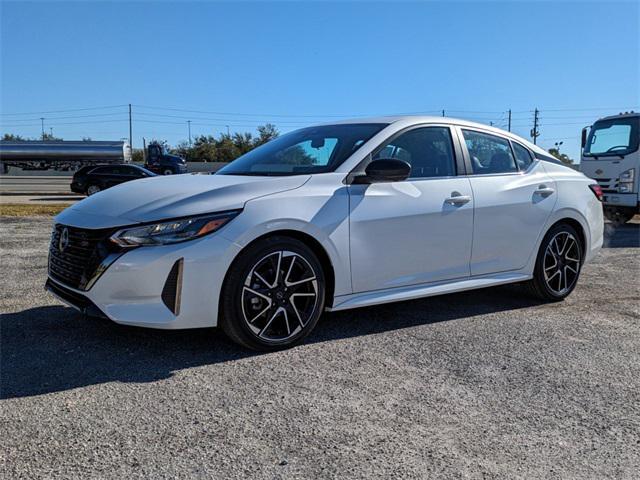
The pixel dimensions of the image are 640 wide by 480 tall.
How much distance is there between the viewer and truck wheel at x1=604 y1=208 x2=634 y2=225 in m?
12.7

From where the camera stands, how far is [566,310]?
5102 millimetres

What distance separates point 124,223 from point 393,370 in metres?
1.88

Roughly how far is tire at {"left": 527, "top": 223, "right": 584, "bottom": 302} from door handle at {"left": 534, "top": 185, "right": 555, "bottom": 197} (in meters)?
0.34

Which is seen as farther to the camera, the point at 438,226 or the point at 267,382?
the point at 438,226

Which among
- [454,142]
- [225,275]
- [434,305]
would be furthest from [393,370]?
[454,142]

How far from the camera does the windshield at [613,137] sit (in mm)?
11836

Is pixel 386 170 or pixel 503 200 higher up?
pixel 386 170

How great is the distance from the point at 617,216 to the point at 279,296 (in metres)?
11.8

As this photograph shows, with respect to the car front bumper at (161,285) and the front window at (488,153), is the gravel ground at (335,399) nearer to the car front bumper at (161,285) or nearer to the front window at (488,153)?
the car front bumper at (161,285)

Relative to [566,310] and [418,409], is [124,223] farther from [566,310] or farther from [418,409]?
[566,310]

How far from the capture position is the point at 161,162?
35.5 m

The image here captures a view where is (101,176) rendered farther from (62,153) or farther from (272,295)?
(62,153)

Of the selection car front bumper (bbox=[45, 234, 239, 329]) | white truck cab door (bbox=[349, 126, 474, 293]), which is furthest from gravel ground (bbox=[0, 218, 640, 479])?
white truck cab door (bbox=[349, 126, 474, 293])

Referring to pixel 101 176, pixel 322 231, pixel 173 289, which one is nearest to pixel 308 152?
pixel 322 231
